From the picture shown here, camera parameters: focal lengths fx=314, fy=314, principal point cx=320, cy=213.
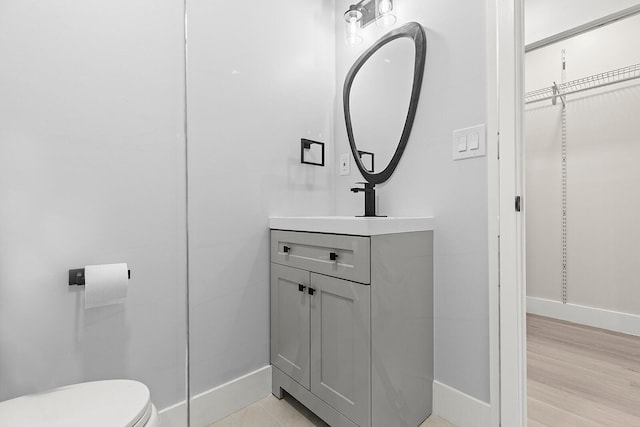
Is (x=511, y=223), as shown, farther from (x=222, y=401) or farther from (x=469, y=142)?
(x=222, y=401)

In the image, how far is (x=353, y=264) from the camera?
1081 millimetres

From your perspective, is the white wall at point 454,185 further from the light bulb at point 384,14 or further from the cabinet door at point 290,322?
the cabinet door at point 290,322

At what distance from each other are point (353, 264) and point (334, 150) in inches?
29.3

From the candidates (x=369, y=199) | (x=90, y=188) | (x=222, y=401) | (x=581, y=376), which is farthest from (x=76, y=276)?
(x=581, y=376)

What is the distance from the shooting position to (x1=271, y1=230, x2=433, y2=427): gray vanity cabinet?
3.46ft

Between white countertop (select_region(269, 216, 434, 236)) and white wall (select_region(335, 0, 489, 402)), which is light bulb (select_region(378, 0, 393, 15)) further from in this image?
white countertop (select_region(269, 216, 434, 236))

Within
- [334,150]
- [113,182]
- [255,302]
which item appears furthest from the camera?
[334,150]

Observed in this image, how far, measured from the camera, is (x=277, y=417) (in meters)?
1.28

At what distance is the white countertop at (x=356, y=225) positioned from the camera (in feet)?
3.44

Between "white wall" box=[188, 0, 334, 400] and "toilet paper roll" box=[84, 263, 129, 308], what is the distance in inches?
10.0

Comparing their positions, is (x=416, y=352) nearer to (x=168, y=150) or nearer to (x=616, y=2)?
(x=168, y=150)

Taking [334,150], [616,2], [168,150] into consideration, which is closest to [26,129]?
[168,150]

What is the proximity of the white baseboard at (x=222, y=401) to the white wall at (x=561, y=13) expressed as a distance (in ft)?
8.01

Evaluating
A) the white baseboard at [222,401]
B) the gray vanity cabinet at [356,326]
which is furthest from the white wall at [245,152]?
the gray vanity cabinet at [356,326]
